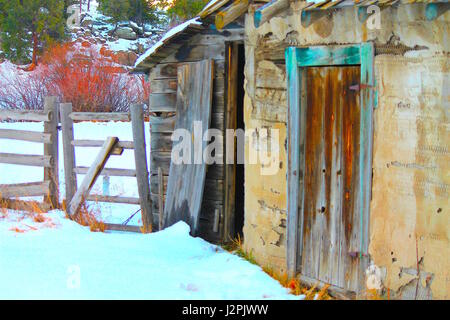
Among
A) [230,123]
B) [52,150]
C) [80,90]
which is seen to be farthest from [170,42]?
[80,90]

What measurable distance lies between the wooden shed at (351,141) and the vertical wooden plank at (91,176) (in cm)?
241

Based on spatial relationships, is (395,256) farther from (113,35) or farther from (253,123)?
(113,35)

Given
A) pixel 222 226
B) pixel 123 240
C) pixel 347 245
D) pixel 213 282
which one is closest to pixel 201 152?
pixel 222 226

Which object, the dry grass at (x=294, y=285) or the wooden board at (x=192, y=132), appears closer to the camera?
the dry grass at (x=294, y=285)

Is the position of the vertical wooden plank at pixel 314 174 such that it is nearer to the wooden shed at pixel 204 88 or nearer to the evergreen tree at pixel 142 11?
the wooden shed at pixel 204 88

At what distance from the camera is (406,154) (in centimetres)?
444

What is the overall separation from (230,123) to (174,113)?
0.88 metres

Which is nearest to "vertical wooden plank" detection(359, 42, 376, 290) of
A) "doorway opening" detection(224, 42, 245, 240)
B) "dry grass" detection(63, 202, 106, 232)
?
"doorway opening" detection(224, 42, 245, 240)

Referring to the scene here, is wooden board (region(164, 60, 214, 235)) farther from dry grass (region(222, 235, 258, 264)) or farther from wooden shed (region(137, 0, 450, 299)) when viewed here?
wooden shed (region(137, 0, 450, 299))

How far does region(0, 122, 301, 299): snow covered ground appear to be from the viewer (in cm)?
475

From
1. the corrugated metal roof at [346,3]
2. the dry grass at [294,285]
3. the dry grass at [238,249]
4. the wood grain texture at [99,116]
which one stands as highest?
the corrugated metal roof at [346,3]

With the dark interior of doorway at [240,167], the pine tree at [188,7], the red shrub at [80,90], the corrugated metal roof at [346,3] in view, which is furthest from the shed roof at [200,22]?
the pine tree at [188,7]

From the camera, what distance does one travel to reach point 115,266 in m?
5.47

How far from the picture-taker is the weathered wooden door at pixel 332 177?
477 cm
